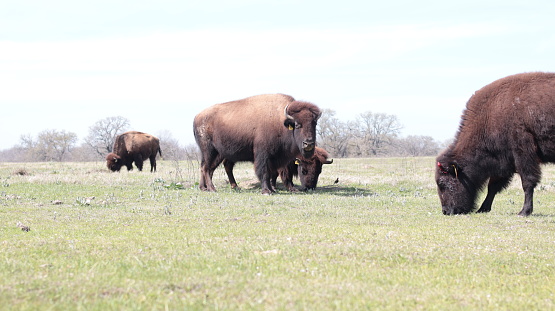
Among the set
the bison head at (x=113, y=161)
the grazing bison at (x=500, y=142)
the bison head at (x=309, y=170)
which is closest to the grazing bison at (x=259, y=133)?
the bison head at (x=309, y=170)

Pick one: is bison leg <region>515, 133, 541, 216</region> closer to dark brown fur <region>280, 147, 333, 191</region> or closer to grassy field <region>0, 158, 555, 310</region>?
grassy field <region>0, 158, 555, 310</region>

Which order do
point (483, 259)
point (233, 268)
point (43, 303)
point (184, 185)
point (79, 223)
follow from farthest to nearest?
point (184, 185) → point (79, 223) → point (483, 259) → point (233, 268) → point (43, 303)

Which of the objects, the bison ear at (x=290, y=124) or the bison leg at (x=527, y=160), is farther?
the bison ear at (x=290, y=124)

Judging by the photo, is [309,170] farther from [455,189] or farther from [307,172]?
[455,189]

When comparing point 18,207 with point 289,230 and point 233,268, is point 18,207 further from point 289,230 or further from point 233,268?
point 233,268

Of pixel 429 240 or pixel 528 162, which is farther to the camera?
pixel 528 162

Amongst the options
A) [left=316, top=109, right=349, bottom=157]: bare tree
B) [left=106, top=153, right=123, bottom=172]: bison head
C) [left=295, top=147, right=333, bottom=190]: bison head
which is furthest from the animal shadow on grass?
[left=316, top=109, right=349, bottom=157]: bare tree

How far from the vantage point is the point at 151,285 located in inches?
217

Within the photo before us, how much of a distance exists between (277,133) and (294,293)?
13085mm

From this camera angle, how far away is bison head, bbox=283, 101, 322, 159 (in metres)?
17.1

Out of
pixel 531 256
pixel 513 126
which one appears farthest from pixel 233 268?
pixel 513 126

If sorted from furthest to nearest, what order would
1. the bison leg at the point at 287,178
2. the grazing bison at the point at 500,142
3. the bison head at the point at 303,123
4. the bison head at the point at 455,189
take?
the bison leg at the point at 287,178
the bison head at the point at 303,123
the bison head at the point at 455,189
the grazing bison at the point at 500,142

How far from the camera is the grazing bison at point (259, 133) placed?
57.2 feet

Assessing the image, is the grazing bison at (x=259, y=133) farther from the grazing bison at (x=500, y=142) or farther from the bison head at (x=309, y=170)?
the grazing bison at (x=500, y=142)
